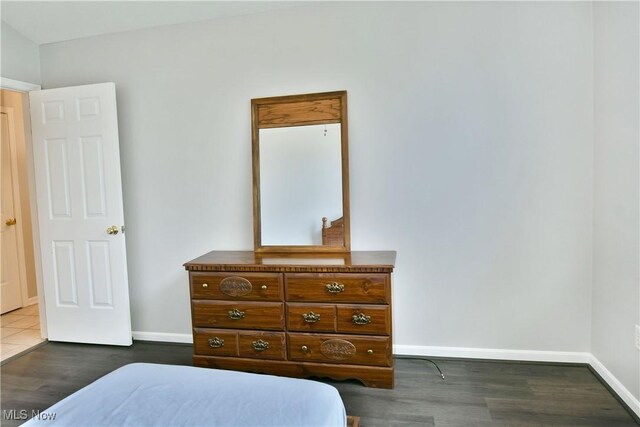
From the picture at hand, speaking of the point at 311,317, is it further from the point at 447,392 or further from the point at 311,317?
the point at 447,392

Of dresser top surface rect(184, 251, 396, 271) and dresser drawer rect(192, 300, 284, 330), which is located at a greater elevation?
dresser top surface rect(184, 251, 396, 271)

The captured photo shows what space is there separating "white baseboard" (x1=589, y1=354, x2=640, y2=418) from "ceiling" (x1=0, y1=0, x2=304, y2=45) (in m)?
3.07

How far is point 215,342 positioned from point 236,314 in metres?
0.25

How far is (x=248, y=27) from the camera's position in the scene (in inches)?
108

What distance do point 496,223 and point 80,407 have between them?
94.4 inches

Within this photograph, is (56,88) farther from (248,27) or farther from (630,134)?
(630,134)

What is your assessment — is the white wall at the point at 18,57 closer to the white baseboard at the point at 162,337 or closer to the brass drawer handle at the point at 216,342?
the white baseboard at the point at 162,337

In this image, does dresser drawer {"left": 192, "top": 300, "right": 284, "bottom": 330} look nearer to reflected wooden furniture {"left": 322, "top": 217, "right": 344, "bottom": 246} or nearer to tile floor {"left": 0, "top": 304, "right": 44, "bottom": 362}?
reflected wooden furniture {"left": 322, "top": 217, "right": 344, "bottom": 246}

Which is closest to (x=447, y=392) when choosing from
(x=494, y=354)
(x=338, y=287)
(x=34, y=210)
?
(x=494, y=354)

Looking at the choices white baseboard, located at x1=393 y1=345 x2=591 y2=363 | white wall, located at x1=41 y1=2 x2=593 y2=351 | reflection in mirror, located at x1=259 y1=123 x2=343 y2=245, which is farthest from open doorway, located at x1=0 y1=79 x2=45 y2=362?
white baseboard, located at x1=393 y1=345 x2=591 y2=363

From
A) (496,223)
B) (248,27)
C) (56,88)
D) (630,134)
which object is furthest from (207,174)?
(630,134)

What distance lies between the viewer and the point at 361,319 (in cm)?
220

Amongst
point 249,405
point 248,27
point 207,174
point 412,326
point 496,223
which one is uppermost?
point 248,27

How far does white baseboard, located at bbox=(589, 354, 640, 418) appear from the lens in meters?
1.92
